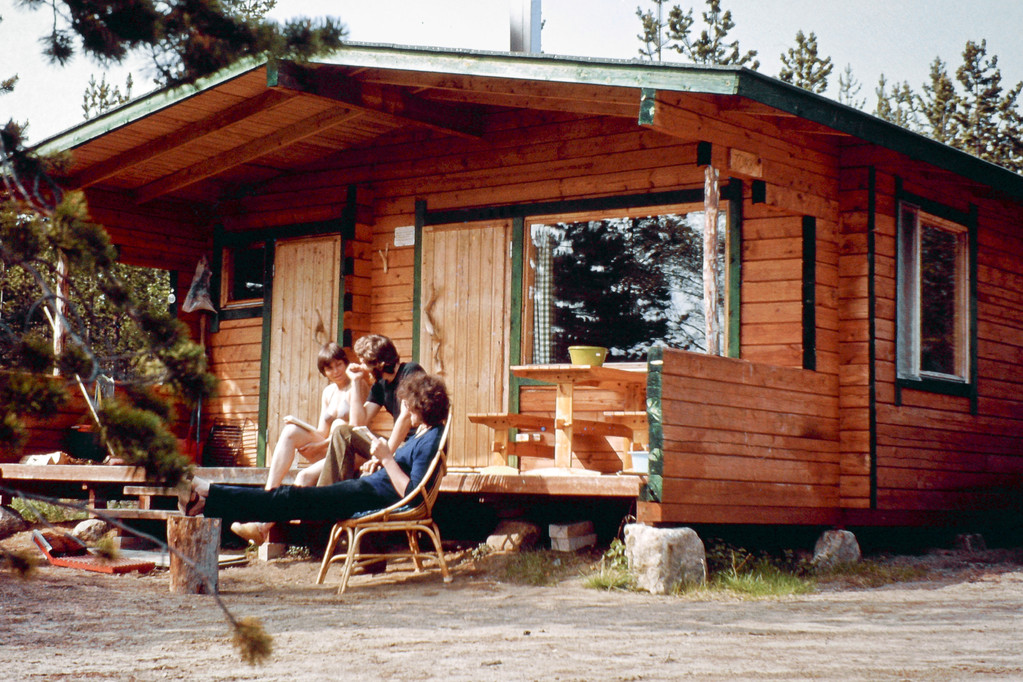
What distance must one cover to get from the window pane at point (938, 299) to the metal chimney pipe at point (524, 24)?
3.96 meters

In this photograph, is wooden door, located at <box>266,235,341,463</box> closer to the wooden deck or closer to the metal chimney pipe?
the wooden deck

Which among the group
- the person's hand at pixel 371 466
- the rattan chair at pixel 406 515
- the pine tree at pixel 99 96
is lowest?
the rattan chair at pixel 406 515

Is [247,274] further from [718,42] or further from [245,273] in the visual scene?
[718,42]

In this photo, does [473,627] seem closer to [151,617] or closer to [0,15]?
[151,617]

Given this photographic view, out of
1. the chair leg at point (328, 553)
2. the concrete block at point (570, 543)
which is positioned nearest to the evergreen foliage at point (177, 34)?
the chair leg at point (328, 553)

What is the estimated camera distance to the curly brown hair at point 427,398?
273 inches

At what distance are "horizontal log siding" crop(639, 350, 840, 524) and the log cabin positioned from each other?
0.07 ft

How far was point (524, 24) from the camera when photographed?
429 inches

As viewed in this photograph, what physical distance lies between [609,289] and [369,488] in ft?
11.6

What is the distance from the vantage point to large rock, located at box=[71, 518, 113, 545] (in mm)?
9203

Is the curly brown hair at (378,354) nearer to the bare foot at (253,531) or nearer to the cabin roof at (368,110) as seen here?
the cabin roof at (368,110)

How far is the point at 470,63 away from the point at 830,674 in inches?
195

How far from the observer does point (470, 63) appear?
7.95 meters

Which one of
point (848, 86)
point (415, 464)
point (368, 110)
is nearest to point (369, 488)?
point (415, 464)
